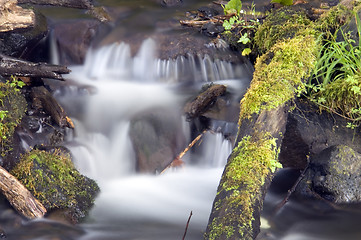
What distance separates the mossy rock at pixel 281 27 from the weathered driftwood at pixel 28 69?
2.74m

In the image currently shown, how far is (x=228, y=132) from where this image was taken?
6.21 meters

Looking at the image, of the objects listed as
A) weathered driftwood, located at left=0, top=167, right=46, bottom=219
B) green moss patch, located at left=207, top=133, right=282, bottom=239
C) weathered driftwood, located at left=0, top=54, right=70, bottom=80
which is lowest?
weathered driftwood, located at left=0, top=167, right=46, bottom=219

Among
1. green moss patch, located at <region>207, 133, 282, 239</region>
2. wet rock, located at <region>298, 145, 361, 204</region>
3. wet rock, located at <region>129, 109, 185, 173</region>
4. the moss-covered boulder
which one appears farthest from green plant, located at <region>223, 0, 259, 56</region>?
green moss patch, located at <region>207, 133, 282, 239</region>

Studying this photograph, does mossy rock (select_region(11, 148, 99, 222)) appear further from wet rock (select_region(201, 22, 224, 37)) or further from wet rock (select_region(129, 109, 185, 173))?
wet rock (select_region(201, 22, 224, 37))

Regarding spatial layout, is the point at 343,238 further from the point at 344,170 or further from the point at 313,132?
the point at 313,132

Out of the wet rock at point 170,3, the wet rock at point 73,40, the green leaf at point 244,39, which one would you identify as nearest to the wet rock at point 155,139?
the green leaf at point 244,39

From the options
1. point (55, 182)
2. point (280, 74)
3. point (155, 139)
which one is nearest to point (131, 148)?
point (155, 139)

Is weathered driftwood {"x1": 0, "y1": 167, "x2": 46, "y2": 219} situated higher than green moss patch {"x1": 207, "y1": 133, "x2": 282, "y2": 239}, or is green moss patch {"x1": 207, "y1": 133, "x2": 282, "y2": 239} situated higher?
green moss patch {"x1": 207, "y1": 133, "x2": 282, "y2": 239}

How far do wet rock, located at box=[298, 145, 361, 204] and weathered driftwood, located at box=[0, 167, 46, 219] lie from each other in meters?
2.98

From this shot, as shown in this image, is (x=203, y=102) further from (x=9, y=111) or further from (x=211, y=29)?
(x=9, y=111)

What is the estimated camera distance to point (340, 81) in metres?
5.48

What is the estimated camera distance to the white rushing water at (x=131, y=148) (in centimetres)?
493

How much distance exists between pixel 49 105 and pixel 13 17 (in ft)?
4.42

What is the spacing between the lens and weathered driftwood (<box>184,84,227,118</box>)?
20.8 feet
